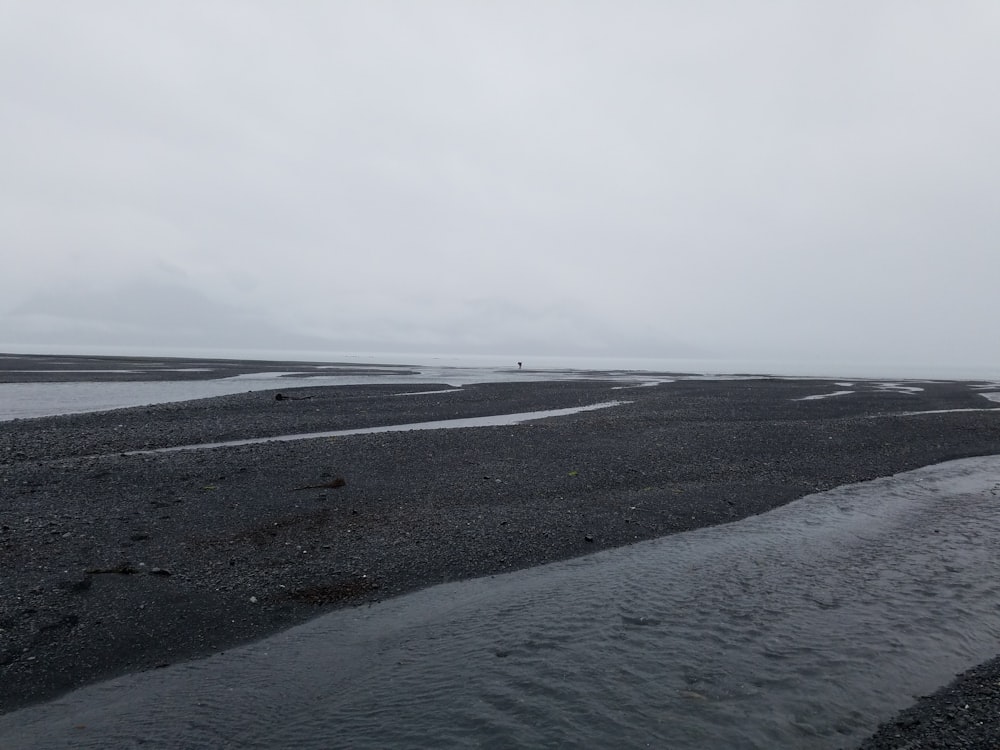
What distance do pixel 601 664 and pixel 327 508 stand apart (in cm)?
836

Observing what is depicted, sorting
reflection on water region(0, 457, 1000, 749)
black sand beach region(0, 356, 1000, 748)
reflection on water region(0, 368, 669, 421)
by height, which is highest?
reflection on water region(0, 368, 669, 421)

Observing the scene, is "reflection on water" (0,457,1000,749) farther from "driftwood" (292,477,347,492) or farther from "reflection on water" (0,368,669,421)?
"reflection on water" (0,368,669,421)

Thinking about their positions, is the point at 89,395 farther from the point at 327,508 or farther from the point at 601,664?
the point at 601,664

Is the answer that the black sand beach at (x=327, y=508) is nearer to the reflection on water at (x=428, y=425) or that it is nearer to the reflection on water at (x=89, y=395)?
the reflection on water at (x=428, y=425)

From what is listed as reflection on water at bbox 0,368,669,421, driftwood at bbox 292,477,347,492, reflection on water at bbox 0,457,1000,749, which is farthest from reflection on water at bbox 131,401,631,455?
reflection on water at bbox 0,457,1000,749

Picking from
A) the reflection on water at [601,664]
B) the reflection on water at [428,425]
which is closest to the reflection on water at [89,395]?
the reflection on water at [428,425]

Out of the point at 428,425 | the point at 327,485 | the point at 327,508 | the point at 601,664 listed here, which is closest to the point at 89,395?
the point at 428,425

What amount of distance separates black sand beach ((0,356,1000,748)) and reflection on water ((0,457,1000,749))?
0.59 meters

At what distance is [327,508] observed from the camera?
14.2m

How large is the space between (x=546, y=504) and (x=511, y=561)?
12.0ft

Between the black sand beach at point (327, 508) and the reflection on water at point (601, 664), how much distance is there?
1.94ft

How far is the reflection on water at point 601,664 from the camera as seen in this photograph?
21.1 feet

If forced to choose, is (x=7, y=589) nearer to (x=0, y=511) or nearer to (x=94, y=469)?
(x=0, y=511)

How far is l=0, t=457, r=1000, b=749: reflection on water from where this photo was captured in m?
6.44
